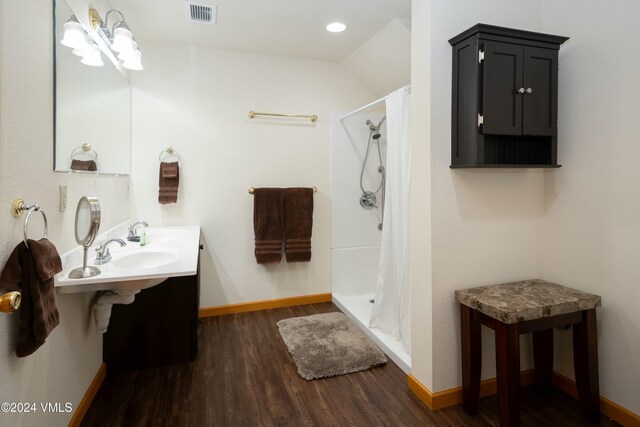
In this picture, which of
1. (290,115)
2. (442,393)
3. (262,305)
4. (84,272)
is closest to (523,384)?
(442,393)

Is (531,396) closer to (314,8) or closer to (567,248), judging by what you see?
(567,248)

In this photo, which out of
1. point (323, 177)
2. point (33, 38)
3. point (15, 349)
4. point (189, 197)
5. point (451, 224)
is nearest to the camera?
point (15, 349)

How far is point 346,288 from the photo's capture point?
3.61 m

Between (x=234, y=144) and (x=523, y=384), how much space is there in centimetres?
288

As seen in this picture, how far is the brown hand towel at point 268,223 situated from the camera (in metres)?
3.20

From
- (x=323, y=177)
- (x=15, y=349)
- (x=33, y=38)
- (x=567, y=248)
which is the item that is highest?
(x=33, y=38)

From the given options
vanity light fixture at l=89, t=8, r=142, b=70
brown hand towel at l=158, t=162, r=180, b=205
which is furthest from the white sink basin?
vanity light fixture at l=89, t=8, r=142, b=70

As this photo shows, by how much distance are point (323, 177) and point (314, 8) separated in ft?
5.05

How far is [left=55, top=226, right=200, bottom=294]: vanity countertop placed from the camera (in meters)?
1.53

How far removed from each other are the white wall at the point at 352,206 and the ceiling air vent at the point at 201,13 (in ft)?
4.63

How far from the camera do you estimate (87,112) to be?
1.96 metres

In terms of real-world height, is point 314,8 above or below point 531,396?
above

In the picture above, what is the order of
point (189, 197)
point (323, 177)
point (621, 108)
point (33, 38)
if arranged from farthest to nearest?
point (323, 177) < point (189, 197) < point (621, 108) < point (33, 38)

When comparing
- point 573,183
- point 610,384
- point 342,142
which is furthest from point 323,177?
point 610,384
